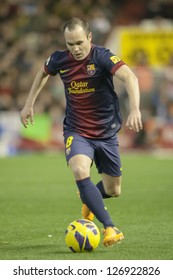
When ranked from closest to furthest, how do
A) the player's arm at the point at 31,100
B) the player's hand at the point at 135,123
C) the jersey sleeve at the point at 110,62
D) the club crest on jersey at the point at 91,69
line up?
the player's hand at the point at 135,123 → the jersey sleeve at the point at 110,62 → the club crest on jersey at the point at 91,69 → the player's arm at the point at 31,100

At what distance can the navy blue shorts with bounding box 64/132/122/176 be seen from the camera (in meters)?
8.09

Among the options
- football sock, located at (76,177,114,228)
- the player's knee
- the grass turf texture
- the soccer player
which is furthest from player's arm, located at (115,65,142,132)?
the grass turf texture

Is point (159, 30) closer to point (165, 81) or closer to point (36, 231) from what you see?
point (165, 81)

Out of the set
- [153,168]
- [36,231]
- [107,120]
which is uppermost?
[107,120]

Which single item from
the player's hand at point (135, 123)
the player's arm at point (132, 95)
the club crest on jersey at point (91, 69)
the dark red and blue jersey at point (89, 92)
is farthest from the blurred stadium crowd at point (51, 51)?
the player's hand at point (135, 123)

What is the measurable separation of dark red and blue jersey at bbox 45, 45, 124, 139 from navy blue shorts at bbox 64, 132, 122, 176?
7 cm

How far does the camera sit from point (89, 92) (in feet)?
27.2

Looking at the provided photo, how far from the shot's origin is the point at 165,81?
23125 millimetres

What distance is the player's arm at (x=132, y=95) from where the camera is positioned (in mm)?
7398

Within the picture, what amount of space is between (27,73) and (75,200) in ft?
41.7

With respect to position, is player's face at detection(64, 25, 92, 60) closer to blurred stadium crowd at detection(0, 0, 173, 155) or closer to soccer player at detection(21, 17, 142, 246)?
soccer player at detection(21, 17, 142, 246)

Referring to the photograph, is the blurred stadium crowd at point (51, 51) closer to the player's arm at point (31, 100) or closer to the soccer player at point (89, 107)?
the player's arm at point (31, 100)

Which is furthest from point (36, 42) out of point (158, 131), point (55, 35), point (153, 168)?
point (153, 168)

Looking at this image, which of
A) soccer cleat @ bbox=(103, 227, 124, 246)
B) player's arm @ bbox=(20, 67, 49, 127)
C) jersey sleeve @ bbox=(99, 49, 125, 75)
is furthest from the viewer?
player's arm @ bbox=(20, 67, 49, 127)
